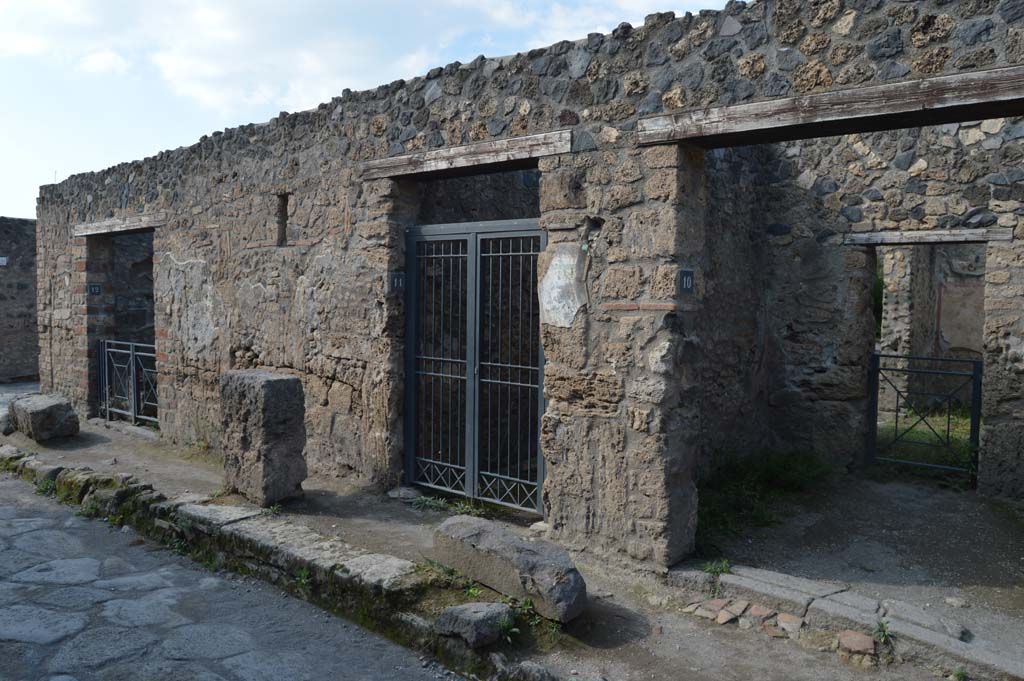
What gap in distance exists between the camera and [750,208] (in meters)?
6.52

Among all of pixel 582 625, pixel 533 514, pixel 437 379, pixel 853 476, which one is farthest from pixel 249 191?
pixel 853 476

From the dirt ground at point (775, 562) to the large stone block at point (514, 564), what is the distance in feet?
0.56

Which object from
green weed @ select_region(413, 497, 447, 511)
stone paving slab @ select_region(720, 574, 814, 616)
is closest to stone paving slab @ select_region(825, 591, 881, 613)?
stone paving slab @ select_region(720, 574, 814, 616)

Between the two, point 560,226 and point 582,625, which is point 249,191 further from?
point 582,625

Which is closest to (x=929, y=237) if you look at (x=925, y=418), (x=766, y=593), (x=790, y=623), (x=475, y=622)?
(x=925, y=418)

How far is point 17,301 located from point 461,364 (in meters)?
11.5

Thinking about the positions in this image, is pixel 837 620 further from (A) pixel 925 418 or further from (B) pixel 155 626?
(A) pixel 925 418

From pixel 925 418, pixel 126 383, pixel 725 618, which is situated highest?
pixel 126 383

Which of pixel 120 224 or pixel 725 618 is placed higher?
pixel 120 224

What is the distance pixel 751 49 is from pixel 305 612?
145 inches

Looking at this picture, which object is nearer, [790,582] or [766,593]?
[766,593]

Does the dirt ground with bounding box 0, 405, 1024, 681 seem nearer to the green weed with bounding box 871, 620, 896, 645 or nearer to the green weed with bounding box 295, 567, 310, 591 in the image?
the green weed with bounding box 871, 620, 896, 645

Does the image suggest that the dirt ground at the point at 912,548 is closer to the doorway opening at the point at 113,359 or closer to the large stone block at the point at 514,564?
the large stone block at the point at 514,564

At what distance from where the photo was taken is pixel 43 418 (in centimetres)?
800
